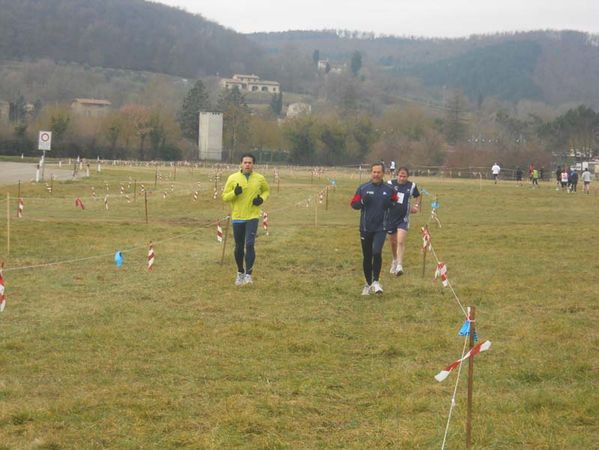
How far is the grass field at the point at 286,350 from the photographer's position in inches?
265

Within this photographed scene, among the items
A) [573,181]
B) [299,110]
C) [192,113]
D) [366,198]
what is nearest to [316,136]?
[192,113]

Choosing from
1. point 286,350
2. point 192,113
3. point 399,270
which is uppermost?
point 192,113

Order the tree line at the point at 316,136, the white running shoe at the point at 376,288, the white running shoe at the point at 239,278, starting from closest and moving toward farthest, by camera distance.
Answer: the white running shoe at the point at 376,288 → the white running shoe at the point at 239,278 → the tree line at the point at 316,136

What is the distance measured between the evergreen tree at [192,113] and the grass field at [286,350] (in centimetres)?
9729

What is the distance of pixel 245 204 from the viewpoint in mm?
13734

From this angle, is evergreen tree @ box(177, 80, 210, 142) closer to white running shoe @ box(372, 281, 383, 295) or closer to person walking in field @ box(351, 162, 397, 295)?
person walking in field @ box(351, 162, 397, 295)

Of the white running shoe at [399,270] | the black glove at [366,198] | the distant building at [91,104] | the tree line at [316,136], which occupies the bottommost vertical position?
the white running shoe at [399,270]

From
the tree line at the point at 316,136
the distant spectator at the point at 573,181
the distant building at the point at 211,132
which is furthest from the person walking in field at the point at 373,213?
the distant building at the point at 211,132

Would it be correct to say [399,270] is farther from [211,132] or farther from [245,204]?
[211,132]

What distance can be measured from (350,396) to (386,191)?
585 centimetres

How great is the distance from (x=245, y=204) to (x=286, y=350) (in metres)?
4.83

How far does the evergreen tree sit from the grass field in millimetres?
97293

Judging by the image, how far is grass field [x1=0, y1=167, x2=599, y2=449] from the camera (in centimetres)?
674

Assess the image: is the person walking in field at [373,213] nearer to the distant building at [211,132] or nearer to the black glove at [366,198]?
the black glove at [366,198]
